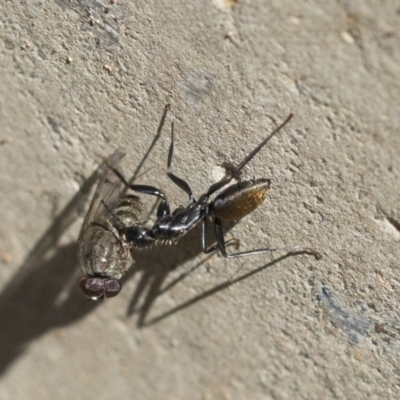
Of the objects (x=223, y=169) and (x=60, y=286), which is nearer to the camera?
(x=223, y=169)

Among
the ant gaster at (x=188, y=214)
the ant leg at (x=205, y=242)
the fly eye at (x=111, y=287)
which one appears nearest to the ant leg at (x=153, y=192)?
the ant gaster at (x=188, y=214)

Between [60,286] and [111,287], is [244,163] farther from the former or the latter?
[60,286]

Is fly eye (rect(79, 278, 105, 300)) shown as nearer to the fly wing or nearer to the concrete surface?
the fly wing

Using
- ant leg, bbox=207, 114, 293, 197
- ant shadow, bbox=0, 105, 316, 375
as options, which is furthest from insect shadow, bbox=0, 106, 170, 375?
ant leg, bbox=207, 114, 293, 197

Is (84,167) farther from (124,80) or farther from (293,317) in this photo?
(293,317)

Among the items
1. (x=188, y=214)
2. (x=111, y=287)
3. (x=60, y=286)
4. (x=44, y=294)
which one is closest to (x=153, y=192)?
(x=188, y=214)

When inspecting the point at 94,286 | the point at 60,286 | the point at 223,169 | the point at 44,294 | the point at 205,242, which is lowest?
the point at 44,294

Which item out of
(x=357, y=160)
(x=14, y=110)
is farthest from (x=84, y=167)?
(x=357, y=160)

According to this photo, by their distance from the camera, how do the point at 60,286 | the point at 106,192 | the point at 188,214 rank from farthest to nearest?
the point at 60,286, the point at 106,192, the point at 188,214
